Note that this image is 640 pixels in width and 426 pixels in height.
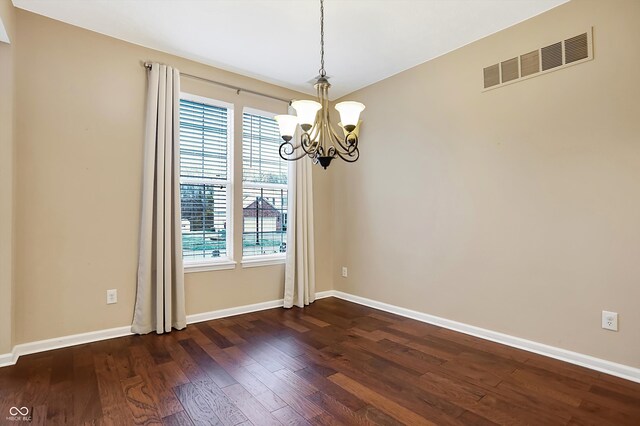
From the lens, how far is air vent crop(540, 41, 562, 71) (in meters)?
2.58

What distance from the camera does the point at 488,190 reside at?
9.86ft

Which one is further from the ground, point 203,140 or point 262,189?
point 203,140

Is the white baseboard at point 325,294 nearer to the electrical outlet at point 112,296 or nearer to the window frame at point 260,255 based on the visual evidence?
the window frame at point 260,255

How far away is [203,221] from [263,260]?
830mm

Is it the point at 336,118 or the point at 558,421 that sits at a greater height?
the point at 336,118

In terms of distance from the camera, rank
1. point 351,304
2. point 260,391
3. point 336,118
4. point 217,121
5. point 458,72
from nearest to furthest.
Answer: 1. point 260,391
2. point 458,72
3. point 217,121
4. point 351,304
5. point 336,118

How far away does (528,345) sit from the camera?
108 inches

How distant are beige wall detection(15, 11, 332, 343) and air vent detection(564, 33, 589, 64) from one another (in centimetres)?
341

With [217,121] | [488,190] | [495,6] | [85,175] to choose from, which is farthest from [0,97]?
[488,190]

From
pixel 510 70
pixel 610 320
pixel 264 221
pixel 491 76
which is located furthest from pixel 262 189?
pixel 610 320

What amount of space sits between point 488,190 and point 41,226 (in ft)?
12.3

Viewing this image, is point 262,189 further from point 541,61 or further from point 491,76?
point 541,61

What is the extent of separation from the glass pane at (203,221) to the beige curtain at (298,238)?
30.5 inches

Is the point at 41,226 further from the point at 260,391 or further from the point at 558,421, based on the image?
the point at 558,421
